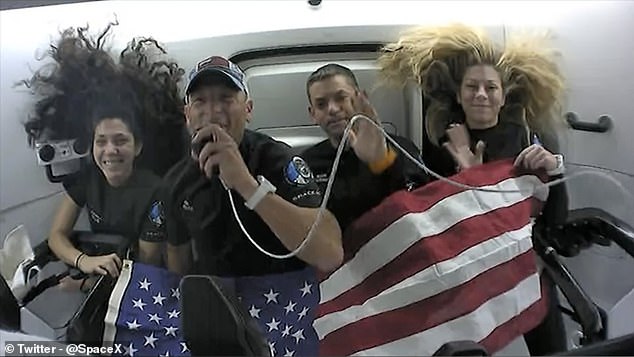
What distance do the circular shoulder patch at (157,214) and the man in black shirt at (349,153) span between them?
0.36ft

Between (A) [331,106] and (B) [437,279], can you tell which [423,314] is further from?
(A) [331,106]

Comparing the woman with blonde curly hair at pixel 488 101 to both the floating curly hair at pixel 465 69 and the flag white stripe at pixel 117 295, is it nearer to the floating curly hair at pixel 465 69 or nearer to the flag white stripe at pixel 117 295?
the floating curly hair at pixel 465 69

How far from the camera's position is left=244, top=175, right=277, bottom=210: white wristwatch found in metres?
0.51

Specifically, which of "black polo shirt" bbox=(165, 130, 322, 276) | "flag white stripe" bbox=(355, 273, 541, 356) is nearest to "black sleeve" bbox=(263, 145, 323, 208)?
"black polo shirt" bbox=(165, 130, 322, 276)

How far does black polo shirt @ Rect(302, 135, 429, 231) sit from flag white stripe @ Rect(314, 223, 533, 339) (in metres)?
0.06

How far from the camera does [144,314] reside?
0.55m

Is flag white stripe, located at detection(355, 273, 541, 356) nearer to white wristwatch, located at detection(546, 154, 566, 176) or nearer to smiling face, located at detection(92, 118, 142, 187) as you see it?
white wristwatch, located at detection(546, 154, 566, 176)

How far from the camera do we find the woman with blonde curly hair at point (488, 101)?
54 centimetres

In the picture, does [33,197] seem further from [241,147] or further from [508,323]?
[508,323]

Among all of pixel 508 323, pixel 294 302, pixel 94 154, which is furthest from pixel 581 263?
pixel 94 154

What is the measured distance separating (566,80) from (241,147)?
24cm

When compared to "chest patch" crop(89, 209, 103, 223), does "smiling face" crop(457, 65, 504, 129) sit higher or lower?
higher

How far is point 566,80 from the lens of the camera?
555 mm

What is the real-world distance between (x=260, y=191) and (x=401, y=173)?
97 mm
